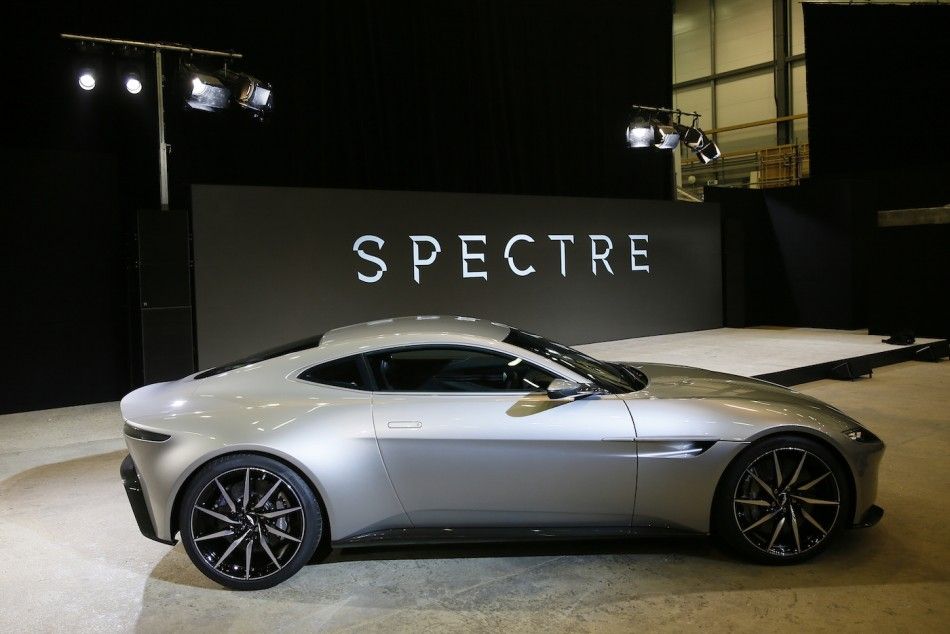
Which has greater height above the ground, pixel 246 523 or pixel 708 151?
pixel 708 151

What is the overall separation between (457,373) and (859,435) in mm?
1887

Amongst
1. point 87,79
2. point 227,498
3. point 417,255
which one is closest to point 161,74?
point 87,79

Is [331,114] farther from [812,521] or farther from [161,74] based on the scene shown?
[812,521]

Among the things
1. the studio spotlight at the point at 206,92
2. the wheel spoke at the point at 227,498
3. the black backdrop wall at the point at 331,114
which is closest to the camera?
the wheel spoke at the point at 227,498

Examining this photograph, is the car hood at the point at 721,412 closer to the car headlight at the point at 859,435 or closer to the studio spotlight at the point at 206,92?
the car headlight at the point at 859,435

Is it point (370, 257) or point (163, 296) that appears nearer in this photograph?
point (163, 296)

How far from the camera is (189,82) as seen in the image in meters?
7.83

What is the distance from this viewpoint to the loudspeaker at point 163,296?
722 cm

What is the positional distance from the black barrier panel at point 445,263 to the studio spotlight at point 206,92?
895mm

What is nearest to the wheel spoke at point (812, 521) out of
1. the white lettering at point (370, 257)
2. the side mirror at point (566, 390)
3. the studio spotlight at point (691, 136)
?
the side mirror at point (566, 390)

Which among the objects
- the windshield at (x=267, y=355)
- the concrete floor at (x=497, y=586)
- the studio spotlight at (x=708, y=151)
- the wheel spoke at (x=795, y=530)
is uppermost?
the studio spotlight at (x=708, y=151)

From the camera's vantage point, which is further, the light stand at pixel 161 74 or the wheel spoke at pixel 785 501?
the light stand at pixel 161 74

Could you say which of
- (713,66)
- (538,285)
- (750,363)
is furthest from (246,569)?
(713,66)

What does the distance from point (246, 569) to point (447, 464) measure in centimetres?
99
